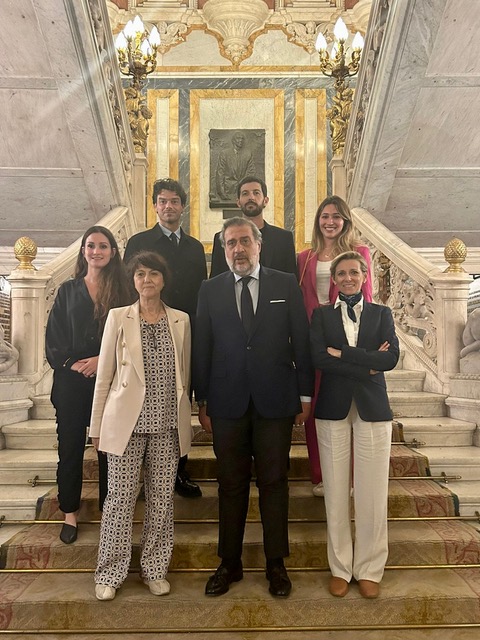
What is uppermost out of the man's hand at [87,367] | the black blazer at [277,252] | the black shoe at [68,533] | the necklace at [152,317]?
the black blazer at [277,252]

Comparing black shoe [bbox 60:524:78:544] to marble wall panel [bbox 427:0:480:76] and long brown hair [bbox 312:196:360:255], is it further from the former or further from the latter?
marble wall panel [bbox 427:0:480:76]

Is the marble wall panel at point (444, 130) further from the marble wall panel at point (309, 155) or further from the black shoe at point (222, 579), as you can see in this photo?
the black shoe at point (222, 579)

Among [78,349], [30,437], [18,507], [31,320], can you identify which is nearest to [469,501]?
[78,349]

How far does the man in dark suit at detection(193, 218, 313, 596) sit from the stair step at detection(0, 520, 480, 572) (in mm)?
257

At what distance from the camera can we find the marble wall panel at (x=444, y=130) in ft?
16.9

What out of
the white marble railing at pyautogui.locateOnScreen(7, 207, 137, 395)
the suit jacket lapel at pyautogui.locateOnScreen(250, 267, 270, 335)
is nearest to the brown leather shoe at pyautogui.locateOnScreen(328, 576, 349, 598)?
the suit jacket lapel at pyautogui.locateOnScreen(250, 267, 270, 335)

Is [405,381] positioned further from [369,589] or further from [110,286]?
[110,286]

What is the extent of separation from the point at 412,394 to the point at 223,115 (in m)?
7.26

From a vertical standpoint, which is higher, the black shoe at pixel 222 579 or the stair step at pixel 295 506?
the stair step at pixel 295 506

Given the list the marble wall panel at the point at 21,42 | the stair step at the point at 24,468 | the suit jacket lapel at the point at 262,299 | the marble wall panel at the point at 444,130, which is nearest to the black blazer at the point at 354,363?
the suit jacket lapel at the point at 262,299

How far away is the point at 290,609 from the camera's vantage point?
2379 mm

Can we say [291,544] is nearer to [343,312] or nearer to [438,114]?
[343,312]

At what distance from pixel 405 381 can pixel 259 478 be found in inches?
80.5

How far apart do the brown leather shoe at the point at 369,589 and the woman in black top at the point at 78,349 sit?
1266 millimetres
